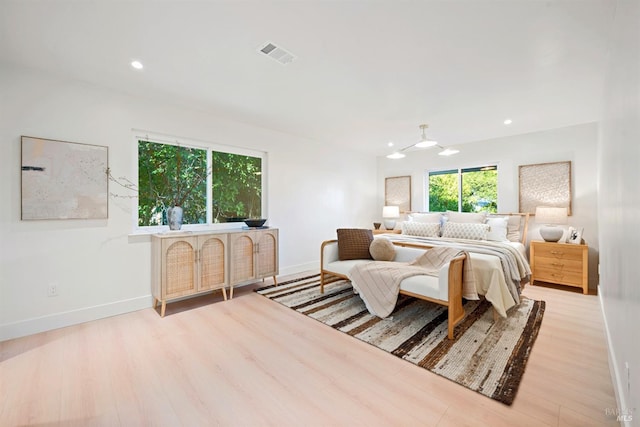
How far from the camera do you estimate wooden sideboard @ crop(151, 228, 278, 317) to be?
286cm

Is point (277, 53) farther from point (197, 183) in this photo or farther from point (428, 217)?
point (428, 217)

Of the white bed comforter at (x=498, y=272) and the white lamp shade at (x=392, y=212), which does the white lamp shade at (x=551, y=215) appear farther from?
the white lamp shade at (x=392, y=212)

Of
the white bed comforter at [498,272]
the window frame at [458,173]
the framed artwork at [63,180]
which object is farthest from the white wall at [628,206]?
the framed artwork at [63,180]

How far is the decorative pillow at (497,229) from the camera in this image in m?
3.86

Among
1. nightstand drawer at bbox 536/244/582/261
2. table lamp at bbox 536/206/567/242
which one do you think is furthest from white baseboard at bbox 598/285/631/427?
table lamp at bbox 536/206/567/242

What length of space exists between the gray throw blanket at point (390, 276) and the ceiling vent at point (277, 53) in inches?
86.7

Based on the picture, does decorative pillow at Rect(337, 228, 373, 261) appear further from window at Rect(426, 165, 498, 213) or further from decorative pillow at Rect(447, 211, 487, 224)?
window at Rect(426, 165, 498, 213)

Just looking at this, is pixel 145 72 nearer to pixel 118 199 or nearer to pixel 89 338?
pixel 118 199

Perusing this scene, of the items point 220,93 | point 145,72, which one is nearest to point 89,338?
point 145,72

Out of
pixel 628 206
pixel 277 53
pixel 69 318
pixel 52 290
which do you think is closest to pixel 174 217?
pixel 52 290

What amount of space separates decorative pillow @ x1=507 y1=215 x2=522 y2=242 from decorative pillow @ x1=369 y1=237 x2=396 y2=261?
221cm

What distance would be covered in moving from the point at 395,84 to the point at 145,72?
8.05 feet

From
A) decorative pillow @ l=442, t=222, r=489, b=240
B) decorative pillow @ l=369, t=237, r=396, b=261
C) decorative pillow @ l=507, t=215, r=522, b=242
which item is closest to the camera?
decorative pillow @ l=369, t=237, r=396, b=261

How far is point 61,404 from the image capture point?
5.16 feet
